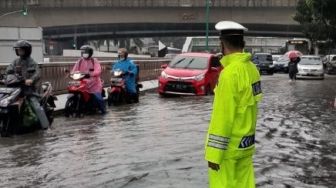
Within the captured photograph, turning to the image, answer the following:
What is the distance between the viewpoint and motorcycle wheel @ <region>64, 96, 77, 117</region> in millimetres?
14703

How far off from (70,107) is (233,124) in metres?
10.9

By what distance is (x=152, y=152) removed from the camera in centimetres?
918

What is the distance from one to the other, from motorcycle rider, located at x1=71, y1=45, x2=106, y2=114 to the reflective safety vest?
10.3 m

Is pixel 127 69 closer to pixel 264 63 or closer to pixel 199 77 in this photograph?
pixel 199 77

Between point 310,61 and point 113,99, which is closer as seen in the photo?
point 113,99

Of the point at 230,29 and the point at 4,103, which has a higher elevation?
the point at 230,29

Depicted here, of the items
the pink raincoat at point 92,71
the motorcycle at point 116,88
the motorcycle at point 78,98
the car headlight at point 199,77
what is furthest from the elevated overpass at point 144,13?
the motorcycle at point 78,98

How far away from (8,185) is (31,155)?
2.14 metres

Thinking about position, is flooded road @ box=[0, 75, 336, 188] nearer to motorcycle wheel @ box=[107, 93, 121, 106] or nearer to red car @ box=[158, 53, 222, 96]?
motorcycle wheel @ box=[107, 93, 121, 106]

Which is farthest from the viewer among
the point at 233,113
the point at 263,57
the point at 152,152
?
the point at 263,57

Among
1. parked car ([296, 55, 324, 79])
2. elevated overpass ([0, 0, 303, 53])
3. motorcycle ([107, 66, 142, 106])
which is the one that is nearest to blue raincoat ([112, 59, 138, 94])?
motorcycle ([107, 66, 142, 106])

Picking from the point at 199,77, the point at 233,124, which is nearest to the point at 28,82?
the point at 233,124

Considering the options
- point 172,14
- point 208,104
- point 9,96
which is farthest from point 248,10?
point 9,96

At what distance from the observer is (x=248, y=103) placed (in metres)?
4.34
